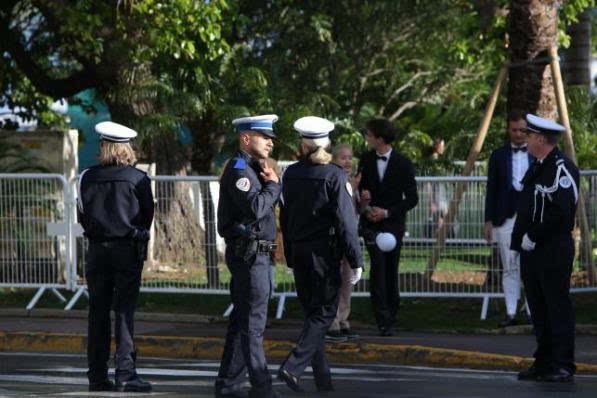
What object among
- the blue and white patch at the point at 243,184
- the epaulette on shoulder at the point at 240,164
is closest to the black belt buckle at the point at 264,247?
the blue and white patch at the point at 243,184

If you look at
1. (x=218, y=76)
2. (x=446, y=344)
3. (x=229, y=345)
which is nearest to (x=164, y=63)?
(x=218, y=76)

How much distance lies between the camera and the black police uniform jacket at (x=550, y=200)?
30.1ft

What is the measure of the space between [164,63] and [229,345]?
30.1 feet

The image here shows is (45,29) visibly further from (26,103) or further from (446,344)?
(446,344)

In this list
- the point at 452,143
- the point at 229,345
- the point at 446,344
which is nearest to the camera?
the point at 229,345

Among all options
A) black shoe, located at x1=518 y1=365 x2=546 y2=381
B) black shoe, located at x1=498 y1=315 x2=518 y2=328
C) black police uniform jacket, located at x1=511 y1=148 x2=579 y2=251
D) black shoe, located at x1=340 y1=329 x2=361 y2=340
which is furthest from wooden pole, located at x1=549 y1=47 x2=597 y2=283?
black shoe, located at x1=518 y1=365 x2=546 y2=381

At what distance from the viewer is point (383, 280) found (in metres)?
11.7

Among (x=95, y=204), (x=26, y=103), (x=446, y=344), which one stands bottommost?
(x=446, y=344)

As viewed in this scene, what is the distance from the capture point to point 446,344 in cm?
1096

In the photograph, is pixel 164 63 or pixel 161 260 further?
pixel 164 63

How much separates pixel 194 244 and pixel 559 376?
5179 millimetres

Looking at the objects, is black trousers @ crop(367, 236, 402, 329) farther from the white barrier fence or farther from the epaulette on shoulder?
the epaulette on shoulder

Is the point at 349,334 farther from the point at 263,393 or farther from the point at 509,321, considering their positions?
the point at 263,393

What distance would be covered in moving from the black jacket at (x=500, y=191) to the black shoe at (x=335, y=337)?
169 centimetres
